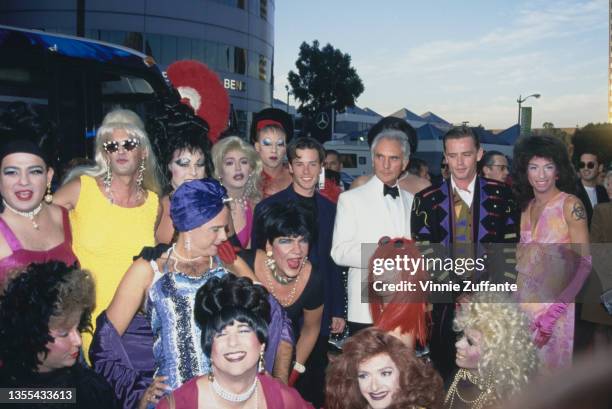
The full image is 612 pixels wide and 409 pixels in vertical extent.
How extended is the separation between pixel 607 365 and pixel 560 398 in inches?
7.5

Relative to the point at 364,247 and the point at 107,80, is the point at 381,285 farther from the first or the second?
the point at 107,80

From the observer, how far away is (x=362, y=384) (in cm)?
292

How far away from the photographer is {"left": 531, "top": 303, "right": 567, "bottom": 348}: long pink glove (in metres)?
4.16

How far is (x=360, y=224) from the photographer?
4500mm

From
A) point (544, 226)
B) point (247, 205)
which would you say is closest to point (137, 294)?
point (247, 205)

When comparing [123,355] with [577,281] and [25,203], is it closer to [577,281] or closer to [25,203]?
[25,203]

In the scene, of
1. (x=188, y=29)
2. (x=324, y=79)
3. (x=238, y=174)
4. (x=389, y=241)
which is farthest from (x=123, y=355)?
(x=324, y=79)

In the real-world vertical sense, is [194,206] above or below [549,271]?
above

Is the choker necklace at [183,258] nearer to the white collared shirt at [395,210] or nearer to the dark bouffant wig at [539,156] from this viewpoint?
the white collared shirt at [395,210]

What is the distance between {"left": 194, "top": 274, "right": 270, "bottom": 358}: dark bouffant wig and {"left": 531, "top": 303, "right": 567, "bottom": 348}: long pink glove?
7.74ft

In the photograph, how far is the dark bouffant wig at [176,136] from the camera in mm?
4375

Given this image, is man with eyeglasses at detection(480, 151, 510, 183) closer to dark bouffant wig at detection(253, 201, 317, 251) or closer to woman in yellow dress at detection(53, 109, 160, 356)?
dark bouffant wig at detection(253, 201, 317, 251)

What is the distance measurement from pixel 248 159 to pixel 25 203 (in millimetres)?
2039

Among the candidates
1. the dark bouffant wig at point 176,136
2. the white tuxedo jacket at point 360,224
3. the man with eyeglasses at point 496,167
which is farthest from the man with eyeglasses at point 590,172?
the dark bouffant wig at point 176,136
